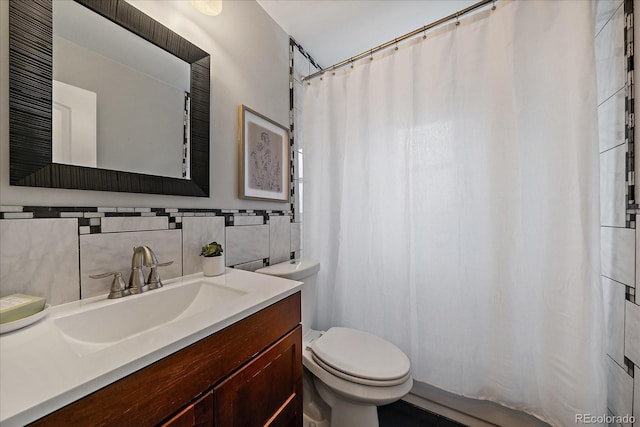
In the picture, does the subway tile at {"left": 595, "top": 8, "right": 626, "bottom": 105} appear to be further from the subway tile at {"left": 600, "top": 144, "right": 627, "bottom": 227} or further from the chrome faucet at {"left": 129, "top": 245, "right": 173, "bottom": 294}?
the chrome faucet at {"left": 129, "top": 245, "right": 173, "bottom": 294}

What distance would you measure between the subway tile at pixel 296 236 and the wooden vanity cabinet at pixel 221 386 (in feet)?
2.51

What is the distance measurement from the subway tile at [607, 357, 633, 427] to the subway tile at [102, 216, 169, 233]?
6.00ft

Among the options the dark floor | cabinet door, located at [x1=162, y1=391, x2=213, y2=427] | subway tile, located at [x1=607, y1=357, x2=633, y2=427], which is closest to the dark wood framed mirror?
cabinet door, located at [x1=162, y1=391, x2=213, y2=427]

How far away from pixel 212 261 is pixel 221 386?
0.49m

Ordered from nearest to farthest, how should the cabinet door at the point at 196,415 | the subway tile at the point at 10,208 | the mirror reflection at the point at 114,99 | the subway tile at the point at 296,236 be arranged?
the cabinet door at the point at 196,415
the subway tile at the point at 10,208
the mirror reflection at the point at 114,99
the subway tile at the point at 296,236

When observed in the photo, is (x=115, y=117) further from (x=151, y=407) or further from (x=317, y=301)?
(x=317, y=301)

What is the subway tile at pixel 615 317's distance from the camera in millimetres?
942

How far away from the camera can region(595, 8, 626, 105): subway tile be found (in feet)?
A: 3.07

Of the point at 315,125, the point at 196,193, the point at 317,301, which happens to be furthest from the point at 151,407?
the point at 315,125

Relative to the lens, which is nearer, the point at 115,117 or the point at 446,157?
the point at 115,117

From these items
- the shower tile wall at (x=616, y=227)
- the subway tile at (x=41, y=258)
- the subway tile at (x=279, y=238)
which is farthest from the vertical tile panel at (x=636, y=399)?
the subway tile at (x=41, y=258)

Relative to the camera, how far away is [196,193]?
1.03m

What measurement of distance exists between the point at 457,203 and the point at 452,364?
793mm

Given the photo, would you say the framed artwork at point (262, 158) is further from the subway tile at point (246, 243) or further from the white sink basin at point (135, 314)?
the white sink basin at point (135, 314)
